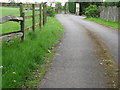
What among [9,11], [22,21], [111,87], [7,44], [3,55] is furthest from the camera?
[9,11]

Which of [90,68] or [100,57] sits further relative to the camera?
[100,57]

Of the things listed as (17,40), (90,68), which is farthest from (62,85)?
(17,40)

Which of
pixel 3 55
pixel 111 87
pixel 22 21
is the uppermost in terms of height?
pixel 22 21

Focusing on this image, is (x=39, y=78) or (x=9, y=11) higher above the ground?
(x=9, y=11)

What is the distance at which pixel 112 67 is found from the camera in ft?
21.5

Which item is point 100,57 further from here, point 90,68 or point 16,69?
point 16,69

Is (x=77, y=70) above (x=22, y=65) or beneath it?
beneath

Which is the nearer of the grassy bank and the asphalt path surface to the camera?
the grassy bank

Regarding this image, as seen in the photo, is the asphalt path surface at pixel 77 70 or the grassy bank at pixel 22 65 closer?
the grassy bank at pixel 22 65

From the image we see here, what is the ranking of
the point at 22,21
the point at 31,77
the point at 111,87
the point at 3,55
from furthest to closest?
the point at 22,21 → the point at 3,55 → the point at 31,77 → the point at 111,87

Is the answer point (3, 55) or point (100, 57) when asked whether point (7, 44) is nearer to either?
point (3, 55)

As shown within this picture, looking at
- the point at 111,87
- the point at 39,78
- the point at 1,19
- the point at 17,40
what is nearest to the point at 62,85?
the point at 39,78

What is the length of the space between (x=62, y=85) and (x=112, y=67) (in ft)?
7.09

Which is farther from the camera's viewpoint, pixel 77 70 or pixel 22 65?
pixel 77 70
